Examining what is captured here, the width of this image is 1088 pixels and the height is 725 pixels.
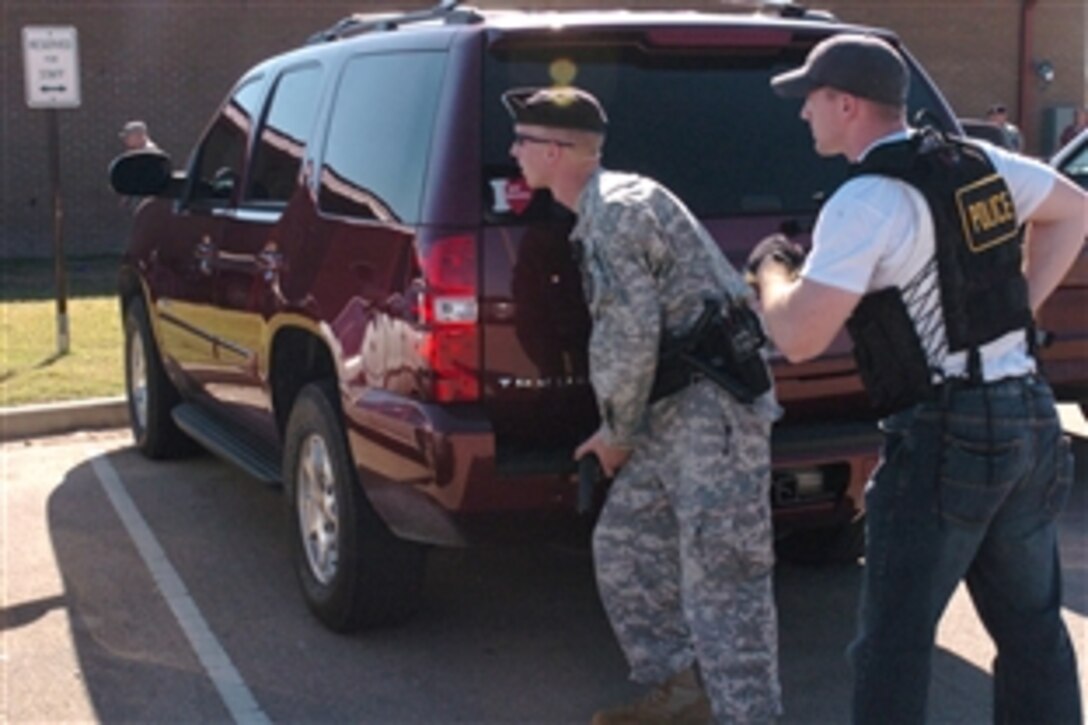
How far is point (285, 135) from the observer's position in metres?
5.59

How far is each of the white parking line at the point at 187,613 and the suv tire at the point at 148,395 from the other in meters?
0.31

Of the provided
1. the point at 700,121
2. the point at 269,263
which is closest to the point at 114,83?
the point at 269,263

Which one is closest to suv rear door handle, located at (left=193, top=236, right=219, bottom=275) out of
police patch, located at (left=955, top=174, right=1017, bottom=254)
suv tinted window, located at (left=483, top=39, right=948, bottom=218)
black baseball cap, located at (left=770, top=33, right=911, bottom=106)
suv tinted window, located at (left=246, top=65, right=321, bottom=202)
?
suv tinted window, located at (left=246, top=65, right=321, bottom=202)

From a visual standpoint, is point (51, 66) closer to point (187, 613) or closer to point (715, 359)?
point (187, 613)

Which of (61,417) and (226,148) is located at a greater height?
(226,148)

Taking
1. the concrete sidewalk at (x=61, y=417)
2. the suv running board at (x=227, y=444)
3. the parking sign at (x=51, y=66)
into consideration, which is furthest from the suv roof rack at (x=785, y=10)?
the parking sign at (x=51, y=66)

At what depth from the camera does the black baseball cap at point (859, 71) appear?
9.84 feet

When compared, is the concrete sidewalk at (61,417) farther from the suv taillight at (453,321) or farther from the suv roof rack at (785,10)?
the suv taillight at (453,321)

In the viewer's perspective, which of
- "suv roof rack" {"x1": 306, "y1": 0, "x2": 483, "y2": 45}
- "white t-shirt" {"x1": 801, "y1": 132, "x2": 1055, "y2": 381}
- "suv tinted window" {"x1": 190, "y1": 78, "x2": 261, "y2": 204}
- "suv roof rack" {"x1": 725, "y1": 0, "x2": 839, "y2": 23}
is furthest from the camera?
"suv tinted window" {"x1": 190, "y1": 78, "x2": 261, "y2": 204}

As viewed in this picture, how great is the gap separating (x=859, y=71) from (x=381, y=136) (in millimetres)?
2046

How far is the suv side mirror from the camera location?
676cm

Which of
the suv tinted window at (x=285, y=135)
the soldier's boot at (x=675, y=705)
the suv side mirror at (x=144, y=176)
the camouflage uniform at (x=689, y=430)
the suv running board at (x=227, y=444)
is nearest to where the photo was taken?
the camouflage uniform at (x=689, y=430)

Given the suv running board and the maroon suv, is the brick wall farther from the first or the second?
the maroon suv

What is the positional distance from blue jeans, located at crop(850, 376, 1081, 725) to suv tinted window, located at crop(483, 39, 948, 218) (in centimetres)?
144
